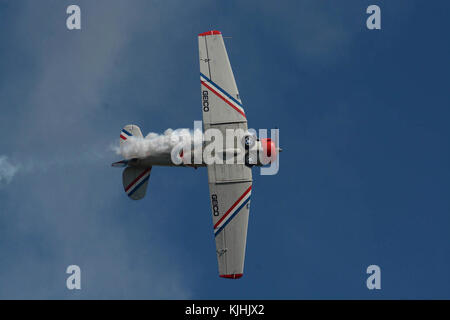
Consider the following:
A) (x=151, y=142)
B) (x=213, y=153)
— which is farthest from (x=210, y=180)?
(x=151, y=142)

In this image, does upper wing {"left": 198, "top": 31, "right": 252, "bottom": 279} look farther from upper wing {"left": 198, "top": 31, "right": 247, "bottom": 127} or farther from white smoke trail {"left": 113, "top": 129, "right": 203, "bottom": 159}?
white smoke trail {"left": 113, "top": 129, "right": 203, "bottom": 159}

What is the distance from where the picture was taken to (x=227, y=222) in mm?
27922

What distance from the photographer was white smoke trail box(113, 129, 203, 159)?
92.7 feet

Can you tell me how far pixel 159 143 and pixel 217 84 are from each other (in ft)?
12.4

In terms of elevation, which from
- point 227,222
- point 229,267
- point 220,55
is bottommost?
point 229,267

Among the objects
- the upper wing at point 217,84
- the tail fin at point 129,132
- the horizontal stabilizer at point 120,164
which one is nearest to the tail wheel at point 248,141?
the upper wing at point 217,84

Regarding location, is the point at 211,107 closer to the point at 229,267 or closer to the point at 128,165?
the point at 128,165

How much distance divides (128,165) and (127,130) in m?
1.63

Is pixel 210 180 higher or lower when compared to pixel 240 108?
lower

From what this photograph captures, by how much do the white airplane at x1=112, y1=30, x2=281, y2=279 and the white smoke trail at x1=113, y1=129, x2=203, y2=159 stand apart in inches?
9.3

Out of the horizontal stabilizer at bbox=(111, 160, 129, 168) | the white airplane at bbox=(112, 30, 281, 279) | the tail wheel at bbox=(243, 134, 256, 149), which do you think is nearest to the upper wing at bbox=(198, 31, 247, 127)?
the white airplane at bbox=(112, 30, 281, 279)

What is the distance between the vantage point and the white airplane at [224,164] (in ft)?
91.5

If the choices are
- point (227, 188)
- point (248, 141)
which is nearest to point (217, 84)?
point (248, 141)

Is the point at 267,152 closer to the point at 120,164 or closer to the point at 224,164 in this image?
the point at 224,164
